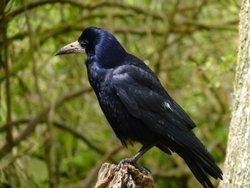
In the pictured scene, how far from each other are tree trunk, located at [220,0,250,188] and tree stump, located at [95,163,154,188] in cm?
69

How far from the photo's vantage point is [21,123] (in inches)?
297

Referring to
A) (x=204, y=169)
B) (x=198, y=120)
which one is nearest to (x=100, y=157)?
(x=198, y=120)

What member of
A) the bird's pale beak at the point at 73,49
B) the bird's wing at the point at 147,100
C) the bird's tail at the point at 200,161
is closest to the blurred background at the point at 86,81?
the bird's pale beak at the point at 73,49

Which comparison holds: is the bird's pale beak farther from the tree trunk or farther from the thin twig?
the thin twig

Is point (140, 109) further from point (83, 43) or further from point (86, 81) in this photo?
point (86, 81)

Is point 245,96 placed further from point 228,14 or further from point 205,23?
point 228,14

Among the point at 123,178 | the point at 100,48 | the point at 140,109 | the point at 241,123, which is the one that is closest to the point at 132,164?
the point at 140,109

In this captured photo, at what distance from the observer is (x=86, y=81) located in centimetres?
834

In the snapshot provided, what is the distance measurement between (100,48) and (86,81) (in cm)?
308

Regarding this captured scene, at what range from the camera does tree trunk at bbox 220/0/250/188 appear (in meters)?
4.59

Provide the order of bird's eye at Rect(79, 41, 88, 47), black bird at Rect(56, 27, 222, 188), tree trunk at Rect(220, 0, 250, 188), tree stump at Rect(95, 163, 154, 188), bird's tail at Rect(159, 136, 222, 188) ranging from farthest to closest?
bird's eye at Rect(79, 41, 88, 47)
black bird at Rect(56, 27, 222, 188)
bird's tail at Rect(159, 136, 222, 188)
tree trunk at Rect(220, 0, 250, 188)
tree stump at Rect(95, 163, 154, 188)

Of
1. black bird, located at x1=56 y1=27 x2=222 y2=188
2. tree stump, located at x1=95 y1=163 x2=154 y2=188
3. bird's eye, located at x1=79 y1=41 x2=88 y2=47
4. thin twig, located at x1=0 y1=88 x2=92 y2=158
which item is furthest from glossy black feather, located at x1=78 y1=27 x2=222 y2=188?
thin twig, located at x1=0 y1=88 x2=92 y2=158

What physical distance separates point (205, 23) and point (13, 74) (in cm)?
240

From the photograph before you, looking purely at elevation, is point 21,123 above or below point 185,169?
above
